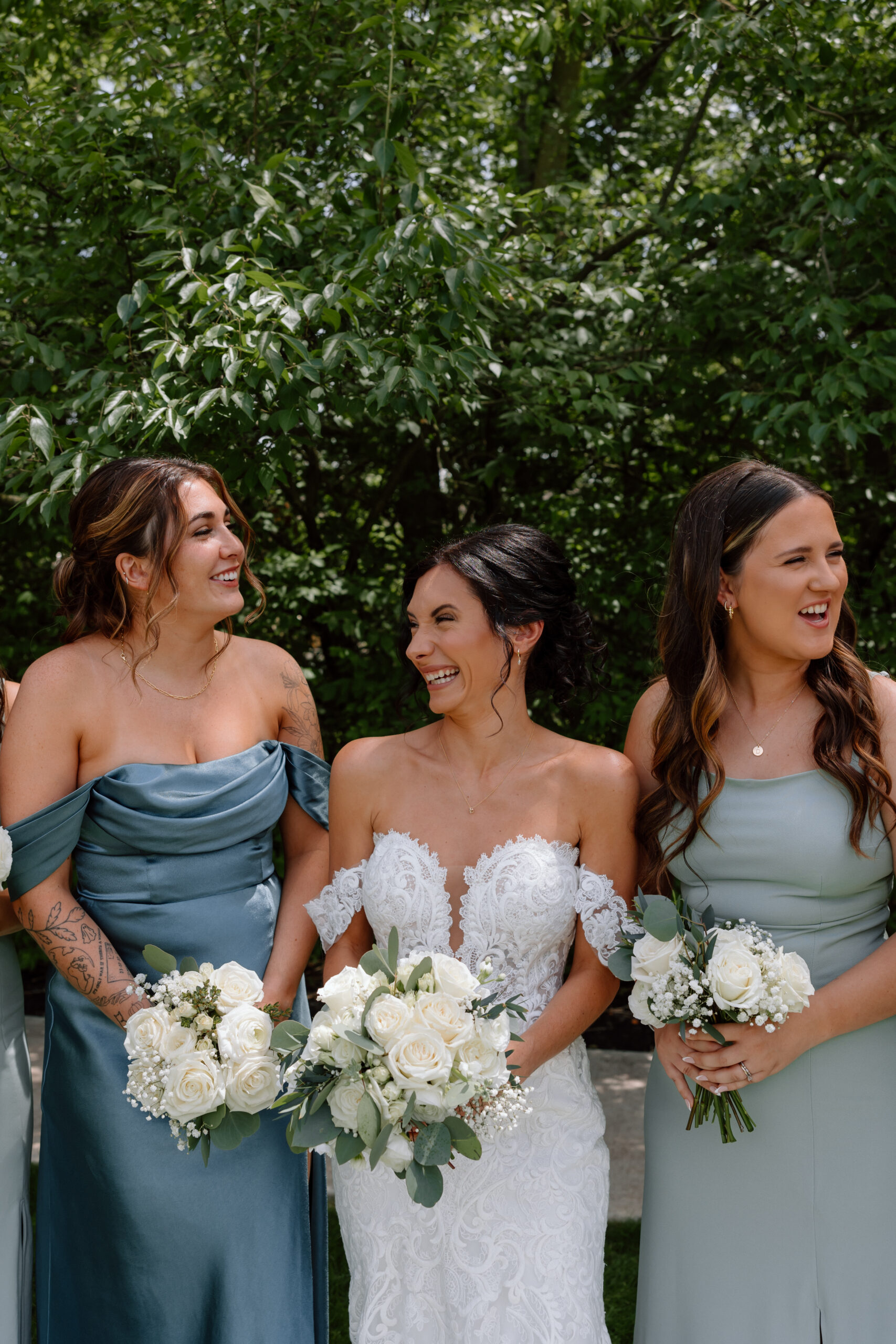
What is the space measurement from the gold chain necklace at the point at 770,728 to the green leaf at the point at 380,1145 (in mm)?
1264

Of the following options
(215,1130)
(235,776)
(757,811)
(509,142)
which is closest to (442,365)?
(235,776)

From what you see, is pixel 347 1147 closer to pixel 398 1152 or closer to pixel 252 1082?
pixel 398 1152

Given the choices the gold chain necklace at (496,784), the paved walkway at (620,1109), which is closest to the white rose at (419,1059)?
the gold chain necklace at (496,784)

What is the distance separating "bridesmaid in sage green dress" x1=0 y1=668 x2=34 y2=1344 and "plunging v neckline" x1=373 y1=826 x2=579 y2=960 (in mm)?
1113

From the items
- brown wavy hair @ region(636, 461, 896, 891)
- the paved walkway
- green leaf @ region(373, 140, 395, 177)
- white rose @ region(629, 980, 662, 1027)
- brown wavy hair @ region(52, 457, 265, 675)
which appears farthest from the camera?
the paved walkway

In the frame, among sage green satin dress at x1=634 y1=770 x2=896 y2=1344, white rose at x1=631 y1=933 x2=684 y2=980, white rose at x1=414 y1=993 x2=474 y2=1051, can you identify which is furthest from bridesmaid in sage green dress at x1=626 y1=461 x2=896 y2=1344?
white rose at x1=414 y1=993 x2=474 y2=1051

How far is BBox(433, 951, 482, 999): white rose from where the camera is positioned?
2.28m

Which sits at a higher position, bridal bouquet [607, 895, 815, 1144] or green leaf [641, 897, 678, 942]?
Answer: green leaf [641, 897, 678, 942]

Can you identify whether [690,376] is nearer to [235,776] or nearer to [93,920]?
[235,776]

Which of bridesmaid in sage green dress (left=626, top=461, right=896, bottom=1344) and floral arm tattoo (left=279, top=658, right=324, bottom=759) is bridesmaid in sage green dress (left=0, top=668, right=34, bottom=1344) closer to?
floral arm tattoo (left=279, top=658, right=324, bottom=759)

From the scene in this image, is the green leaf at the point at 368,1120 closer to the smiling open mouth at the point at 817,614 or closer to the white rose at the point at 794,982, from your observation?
the white rose at the point at 794,982

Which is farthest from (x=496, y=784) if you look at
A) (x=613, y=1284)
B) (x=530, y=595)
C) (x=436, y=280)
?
(x=613, y=1284)

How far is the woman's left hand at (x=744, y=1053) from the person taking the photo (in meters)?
2.51

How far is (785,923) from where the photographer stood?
2.74m
